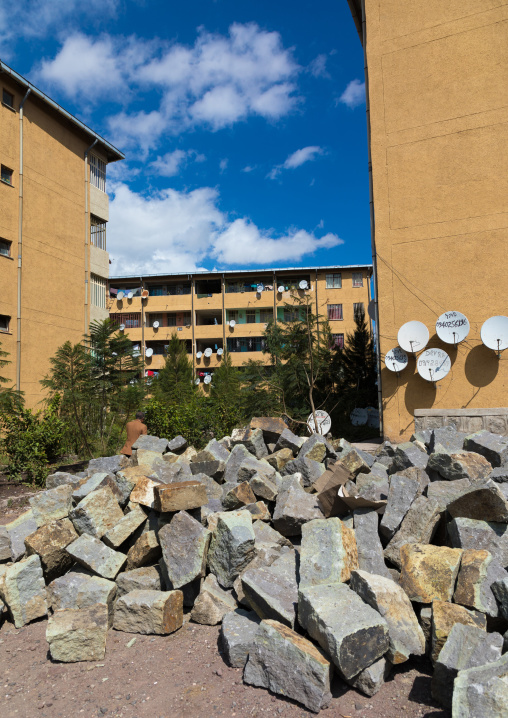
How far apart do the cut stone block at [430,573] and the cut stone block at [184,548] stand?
1762 millimetres

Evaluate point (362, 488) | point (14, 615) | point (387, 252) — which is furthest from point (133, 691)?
point (387, 252)

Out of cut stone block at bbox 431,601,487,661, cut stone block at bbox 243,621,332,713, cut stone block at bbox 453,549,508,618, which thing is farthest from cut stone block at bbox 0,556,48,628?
cut stone block at bbox 453,549,508,618

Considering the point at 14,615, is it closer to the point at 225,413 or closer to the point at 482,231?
the point at 225,413

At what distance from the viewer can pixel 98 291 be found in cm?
2266

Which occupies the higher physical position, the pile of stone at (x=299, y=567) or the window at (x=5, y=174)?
the window at (x=5, y=174)

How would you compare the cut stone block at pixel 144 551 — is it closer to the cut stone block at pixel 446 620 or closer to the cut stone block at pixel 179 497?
the cut stone block at pixel 179 497

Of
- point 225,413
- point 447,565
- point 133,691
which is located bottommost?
point 133,691

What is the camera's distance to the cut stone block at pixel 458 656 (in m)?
2.98

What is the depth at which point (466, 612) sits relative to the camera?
3396 mm

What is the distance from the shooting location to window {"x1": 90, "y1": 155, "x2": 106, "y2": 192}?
22.7 metres

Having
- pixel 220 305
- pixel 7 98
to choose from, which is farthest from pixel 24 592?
pixel 220 305

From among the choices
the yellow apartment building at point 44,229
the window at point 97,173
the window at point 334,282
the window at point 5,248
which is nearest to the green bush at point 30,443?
the yellow apartment building at point 44,229

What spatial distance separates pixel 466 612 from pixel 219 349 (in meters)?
30.4

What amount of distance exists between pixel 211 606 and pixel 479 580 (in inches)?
87.1
